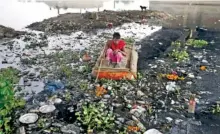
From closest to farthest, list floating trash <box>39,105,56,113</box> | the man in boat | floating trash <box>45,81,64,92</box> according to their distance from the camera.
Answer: floating trash <box>39,105,56,113</box> → floating trash <box>45,81,64,92</box> → the man in boat

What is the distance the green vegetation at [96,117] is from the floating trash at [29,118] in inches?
36.5

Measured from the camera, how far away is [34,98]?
753 centimetres

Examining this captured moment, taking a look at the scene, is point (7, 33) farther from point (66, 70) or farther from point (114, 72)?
point (114, 72)

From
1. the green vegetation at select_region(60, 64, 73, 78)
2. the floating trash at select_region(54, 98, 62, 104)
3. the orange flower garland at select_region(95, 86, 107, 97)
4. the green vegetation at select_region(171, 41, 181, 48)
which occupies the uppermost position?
the green vegetation at select_region(171, 41, 181, 48)

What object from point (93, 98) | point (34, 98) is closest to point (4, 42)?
point (34, 98)

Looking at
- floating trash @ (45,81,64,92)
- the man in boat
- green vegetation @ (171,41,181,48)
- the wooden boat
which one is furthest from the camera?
green vegetation @ (171,41,181,48)

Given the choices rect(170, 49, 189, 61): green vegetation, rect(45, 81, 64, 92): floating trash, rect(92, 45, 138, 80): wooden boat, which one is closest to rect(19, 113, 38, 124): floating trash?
rect(45, 81, 64, 92): floating trash

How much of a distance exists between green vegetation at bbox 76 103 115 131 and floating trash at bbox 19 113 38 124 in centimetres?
93

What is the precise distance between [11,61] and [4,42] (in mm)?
3068

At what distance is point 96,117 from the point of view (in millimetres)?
6297

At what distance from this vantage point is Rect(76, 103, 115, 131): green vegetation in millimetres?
6091

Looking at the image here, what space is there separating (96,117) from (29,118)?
1437 mm

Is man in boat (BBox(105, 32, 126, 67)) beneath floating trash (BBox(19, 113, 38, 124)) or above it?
above

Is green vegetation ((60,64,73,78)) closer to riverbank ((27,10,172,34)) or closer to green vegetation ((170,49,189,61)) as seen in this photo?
green vegetation ((170,49,189,61))
